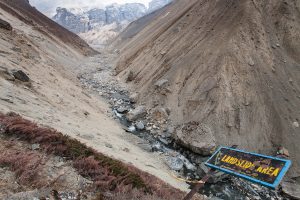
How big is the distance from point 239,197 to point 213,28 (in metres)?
17.2

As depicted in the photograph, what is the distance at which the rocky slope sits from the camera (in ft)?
61.9

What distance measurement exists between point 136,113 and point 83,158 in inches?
517

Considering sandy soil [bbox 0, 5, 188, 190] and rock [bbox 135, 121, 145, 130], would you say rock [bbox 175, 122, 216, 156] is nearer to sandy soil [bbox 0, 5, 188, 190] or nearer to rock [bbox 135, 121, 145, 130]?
sandy soil [bbox 0, 5, 188, 190]

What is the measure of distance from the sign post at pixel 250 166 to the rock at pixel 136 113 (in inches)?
531

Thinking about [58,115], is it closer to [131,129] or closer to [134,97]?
[131,129]

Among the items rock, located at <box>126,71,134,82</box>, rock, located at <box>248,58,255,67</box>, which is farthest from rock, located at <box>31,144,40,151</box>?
rock, located at <box>126,71,134,82</box>

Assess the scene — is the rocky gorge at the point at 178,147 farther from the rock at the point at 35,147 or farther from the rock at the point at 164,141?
the rock at the point at 35,147

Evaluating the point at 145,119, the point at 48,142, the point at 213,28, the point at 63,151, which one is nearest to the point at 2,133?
the point at 48,142

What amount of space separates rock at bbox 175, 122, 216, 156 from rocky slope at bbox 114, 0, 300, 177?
6cm

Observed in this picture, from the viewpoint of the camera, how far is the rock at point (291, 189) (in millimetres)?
15601

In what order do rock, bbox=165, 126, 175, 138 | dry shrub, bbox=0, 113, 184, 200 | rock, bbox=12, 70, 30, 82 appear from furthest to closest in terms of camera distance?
rock, bbox=165, 126, 175, 138 → rock, bbox=12, 70, 30, 82 → dry shrub, bbox=0, 113, 184, 200

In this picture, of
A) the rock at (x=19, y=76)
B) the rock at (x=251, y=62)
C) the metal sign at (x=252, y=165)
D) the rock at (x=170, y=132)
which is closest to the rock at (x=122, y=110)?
the rock at (x=170, y=132)

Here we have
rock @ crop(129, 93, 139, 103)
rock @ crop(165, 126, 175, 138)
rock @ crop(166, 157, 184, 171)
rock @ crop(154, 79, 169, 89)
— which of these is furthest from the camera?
rock @ crop(129, 93, 139, 103)

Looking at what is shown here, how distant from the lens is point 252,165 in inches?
306
